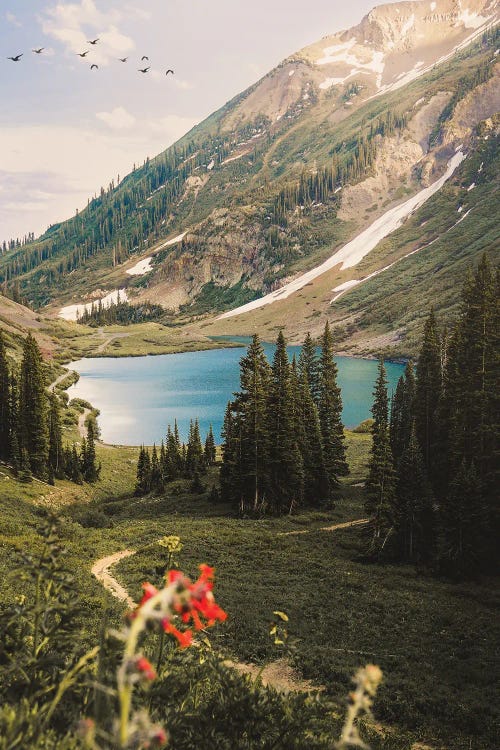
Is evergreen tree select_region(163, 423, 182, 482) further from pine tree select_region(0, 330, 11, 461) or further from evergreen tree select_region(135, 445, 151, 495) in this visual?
pine tree select_region(0, 330, 11, 461)

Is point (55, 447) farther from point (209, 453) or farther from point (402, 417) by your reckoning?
point (402, 417)

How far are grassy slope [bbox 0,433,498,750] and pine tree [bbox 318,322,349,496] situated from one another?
853 cm

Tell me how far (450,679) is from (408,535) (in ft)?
55.3

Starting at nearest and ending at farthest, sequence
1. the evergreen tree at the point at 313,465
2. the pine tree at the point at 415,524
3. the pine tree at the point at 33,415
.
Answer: the pine tree at the point at 415,524, the evergreen tree at the point at 313,465, the pine tree at the point at 33,415

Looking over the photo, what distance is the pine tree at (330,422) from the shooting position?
170ft

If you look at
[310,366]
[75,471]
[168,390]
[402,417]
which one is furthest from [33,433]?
[168,390]

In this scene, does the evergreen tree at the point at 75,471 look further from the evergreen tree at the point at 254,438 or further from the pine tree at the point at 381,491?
the pine tree at the point at 381,491

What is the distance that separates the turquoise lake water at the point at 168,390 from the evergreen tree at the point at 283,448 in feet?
154

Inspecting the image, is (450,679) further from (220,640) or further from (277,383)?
(277,383)

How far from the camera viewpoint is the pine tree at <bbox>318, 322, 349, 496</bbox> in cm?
5195

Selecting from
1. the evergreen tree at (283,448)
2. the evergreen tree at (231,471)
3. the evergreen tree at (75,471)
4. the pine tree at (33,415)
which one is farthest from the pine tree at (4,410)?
the evergreen tree at (283,448)

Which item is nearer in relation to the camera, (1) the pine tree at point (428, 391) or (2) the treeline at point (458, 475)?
(2) the treeline at point (458, 475)

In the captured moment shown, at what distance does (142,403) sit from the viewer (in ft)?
373

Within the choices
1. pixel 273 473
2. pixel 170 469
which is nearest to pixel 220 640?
pixel 273 473
